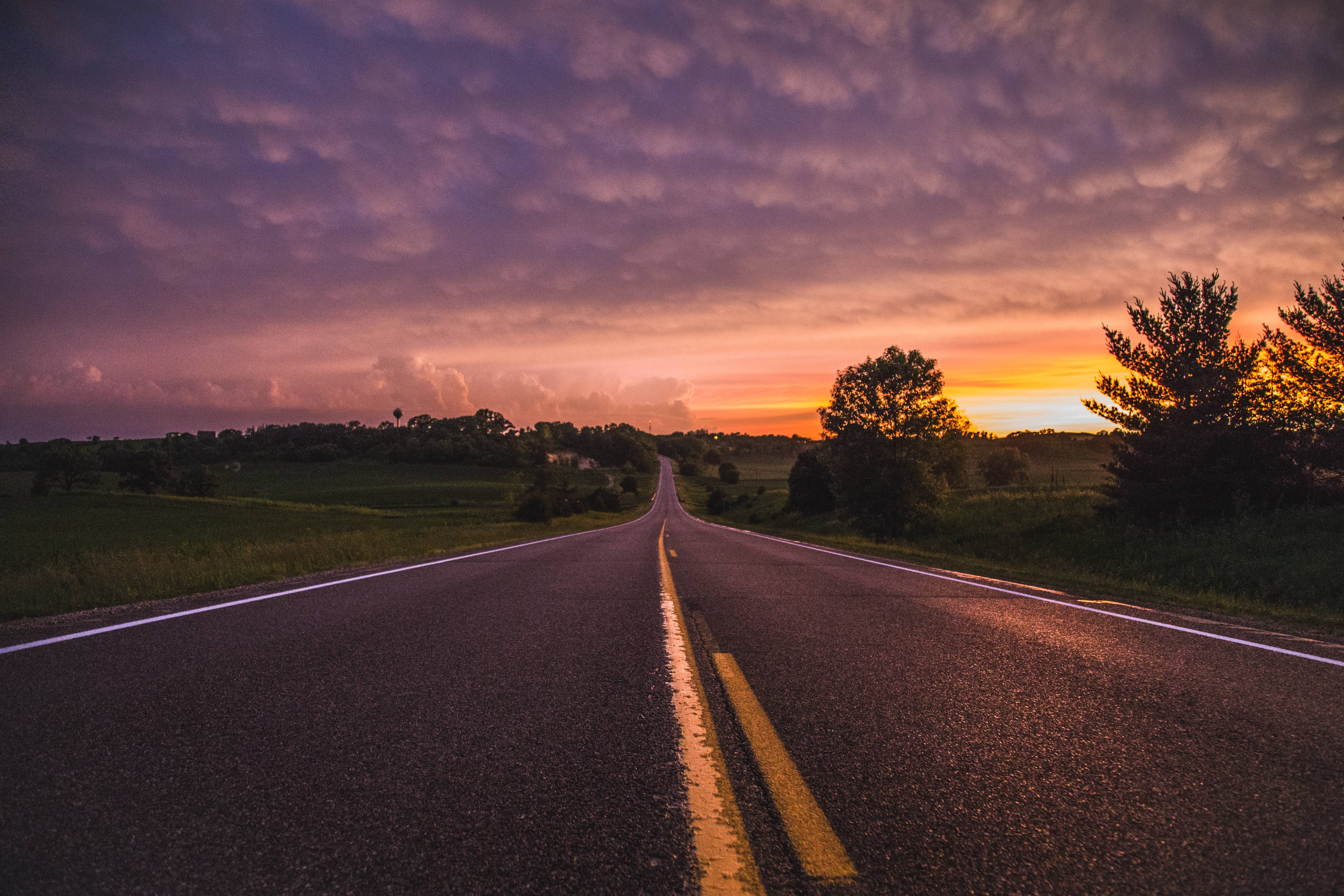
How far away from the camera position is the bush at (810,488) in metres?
52.8

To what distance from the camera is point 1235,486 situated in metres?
21.1

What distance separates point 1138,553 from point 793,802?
79.3 feet

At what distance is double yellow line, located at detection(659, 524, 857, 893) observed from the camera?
1.87 m

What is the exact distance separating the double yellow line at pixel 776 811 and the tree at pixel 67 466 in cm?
10691

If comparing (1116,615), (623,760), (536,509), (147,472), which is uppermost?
(623,760)

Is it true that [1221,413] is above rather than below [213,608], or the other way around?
above

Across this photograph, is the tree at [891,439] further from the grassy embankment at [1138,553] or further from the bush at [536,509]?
the bush at [536,509]

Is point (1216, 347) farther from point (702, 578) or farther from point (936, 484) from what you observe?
point (702, 578)

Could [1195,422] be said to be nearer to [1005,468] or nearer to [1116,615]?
[1116,615]

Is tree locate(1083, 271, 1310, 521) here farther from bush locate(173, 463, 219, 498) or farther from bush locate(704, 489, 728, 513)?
Result: bush locate(173, 463, 219, 498)

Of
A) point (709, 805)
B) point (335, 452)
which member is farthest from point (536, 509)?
point (335, 452)

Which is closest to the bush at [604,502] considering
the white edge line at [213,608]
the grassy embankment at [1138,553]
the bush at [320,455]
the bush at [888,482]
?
the grassy embankment at [1138,553]

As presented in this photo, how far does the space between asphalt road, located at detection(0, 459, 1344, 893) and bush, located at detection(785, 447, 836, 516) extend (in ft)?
153

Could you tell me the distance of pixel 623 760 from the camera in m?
2.77
